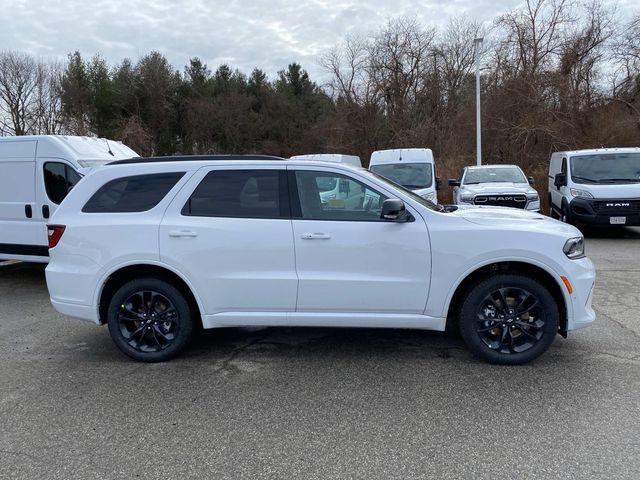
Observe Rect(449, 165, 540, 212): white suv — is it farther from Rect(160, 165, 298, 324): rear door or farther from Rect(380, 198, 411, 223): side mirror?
Rect(160, 165, 298, 324): rear door

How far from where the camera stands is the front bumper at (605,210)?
434 inches

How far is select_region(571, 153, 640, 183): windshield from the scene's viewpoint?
37.9ft

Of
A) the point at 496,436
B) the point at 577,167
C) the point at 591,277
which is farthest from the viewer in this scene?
the point at 577,167

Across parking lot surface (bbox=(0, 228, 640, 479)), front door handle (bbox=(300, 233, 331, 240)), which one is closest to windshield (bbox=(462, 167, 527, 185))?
parking lot surface (bbox=(0, 228, 640, 479))

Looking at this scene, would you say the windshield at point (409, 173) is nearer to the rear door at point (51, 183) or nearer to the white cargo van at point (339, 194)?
the rear door at point (51, 183)

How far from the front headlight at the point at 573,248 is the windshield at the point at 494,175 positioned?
381 inches

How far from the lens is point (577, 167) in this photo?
40.0 ft

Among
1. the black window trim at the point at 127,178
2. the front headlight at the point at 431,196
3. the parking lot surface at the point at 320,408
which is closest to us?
the parking lot surface at the point at 320,408

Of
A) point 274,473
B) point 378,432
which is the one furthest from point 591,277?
point 274,473

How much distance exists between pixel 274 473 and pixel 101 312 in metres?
2.62

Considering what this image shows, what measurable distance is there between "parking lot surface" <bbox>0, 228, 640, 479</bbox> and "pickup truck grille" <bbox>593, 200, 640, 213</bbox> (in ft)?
21.4

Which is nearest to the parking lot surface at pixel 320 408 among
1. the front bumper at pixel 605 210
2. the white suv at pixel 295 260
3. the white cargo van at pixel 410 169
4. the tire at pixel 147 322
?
the tire at pixel 147 322

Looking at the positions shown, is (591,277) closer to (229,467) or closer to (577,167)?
(229,467)

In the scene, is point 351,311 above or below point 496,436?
above
